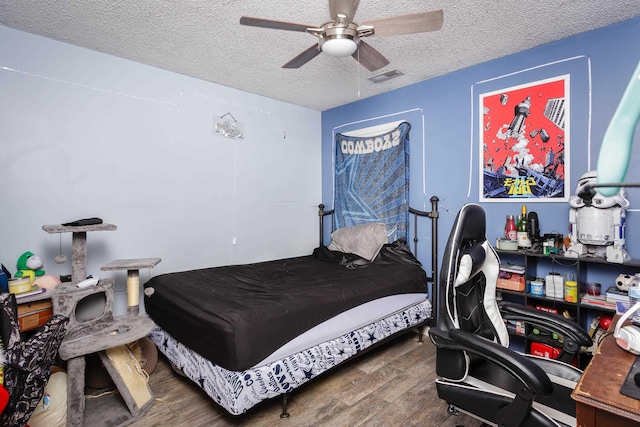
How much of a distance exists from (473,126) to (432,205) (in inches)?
32.5

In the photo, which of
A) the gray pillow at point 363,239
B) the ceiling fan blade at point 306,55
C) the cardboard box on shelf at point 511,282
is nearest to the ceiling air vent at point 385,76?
the ceiling fan blade at point 306,55

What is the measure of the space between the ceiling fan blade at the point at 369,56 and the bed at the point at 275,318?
64.0 inches

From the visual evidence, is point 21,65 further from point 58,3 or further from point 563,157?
point 563,157

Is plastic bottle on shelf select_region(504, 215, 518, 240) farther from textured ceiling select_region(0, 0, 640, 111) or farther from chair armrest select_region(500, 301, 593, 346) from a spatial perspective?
textured ceiling select_region(0, 0, 640, 111)

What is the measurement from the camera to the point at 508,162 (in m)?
2.78

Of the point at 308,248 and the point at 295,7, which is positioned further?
the point at 308,248

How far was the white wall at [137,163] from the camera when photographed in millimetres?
2416

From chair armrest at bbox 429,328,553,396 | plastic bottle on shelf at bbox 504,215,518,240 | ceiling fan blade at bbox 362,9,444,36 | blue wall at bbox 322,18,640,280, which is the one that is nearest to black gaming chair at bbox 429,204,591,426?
chair armrest at bbox 429,328,553,396

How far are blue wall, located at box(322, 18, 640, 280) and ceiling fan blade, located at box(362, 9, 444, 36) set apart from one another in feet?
4.86

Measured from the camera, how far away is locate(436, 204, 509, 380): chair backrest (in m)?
1.43

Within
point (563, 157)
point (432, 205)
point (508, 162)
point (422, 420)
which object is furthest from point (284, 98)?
point (422, 420)

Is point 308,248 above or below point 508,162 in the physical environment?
below

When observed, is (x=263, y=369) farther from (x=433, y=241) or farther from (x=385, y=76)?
(x=385, y=76)

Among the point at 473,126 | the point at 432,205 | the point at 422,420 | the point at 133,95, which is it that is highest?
the point at 133,95
